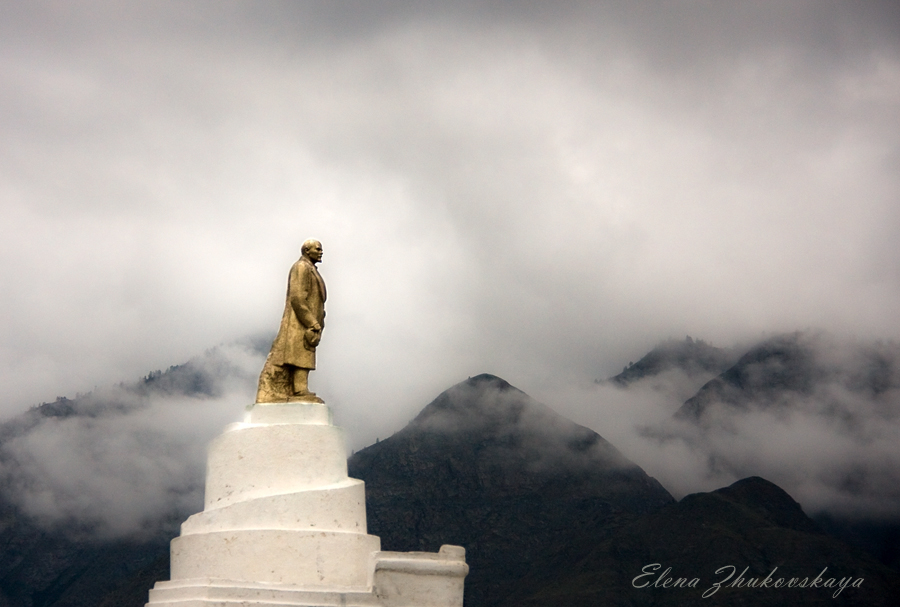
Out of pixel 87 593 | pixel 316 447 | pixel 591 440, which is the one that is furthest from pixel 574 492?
pixel 316 447

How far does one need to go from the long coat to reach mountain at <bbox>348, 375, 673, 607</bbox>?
5588 centimetres

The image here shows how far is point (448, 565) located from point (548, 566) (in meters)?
60.0

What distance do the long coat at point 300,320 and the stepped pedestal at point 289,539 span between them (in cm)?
87

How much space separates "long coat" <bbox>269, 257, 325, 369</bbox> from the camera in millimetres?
Result: 18078

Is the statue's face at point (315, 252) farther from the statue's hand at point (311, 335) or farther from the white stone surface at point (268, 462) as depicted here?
the white stone surface at point (268, 462)

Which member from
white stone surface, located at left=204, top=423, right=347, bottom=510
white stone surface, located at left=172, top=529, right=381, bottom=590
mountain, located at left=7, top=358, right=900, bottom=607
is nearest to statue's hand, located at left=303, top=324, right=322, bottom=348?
white stone surface, located at left=204, top=423, right=347, bottom=510

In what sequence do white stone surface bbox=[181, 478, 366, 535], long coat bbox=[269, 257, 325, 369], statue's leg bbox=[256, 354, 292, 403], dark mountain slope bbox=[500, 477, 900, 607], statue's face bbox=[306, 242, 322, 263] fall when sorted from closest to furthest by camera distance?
white stone surface bbox=[181, 478, 366, 535] < statue's leg bbox=[256, 354, 292, 403] < long coat bbox=[269, 257, 325, 369] < statue's face bbox=[306, 242, 322, 263] < dark mountain slope bbox=[500, 477, 900, 607]

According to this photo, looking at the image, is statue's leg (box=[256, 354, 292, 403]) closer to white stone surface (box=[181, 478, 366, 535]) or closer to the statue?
the statue

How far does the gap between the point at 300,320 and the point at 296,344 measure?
410 millimetres

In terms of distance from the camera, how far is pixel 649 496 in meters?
88.4

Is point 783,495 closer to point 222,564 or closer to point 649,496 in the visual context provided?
point 649,496

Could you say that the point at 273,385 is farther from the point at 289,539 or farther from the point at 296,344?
the point at 289,539

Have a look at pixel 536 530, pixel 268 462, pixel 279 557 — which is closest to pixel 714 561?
pixel 536 530

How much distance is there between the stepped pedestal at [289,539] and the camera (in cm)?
1585
